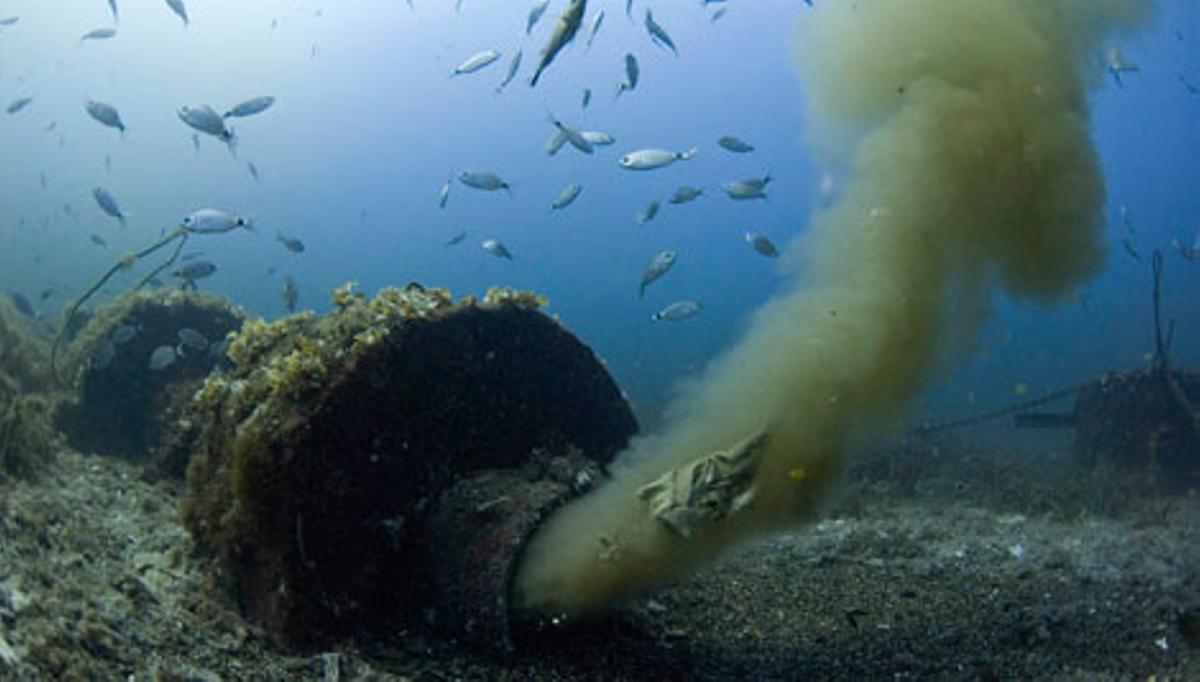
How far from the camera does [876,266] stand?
5.63 meters

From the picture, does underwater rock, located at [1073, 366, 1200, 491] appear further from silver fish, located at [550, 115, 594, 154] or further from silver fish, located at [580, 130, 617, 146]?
silver fish, located at [550, 115, 594, 154]

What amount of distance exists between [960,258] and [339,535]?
4743mm

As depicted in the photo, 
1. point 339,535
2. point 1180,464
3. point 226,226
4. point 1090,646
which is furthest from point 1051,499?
point 226,226

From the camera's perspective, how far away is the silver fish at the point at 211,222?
8.09m

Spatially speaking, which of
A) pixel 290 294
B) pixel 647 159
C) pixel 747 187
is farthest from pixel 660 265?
pixel 290 294

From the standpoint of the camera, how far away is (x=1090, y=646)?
5.01 meters

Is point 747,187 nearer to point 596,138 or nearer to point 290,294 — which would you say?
point 596,138

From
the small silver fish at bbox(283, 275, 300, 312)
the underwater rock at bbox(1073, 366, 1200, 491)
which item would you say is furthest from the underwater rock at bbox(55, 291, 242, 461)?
the underwater rock at bbox(1073, 366, 1200, 491)

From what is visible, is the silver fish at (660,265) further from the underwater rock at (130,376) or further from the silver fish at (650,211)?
the underwater rock at (130,376)

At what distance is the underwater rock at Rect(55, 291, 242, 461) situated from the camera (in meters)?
9.51

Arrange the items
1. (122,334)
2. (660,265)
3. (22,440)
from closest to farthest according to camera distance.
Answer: (22,440)
(122,334)
(660,265)

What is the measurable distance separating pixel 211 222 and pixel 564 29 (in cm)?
505

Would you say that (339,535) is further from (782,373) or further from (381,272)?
(381,272)

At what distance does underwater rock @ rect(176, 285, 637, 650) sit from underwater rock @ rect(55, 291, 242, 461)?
14.0 feet
